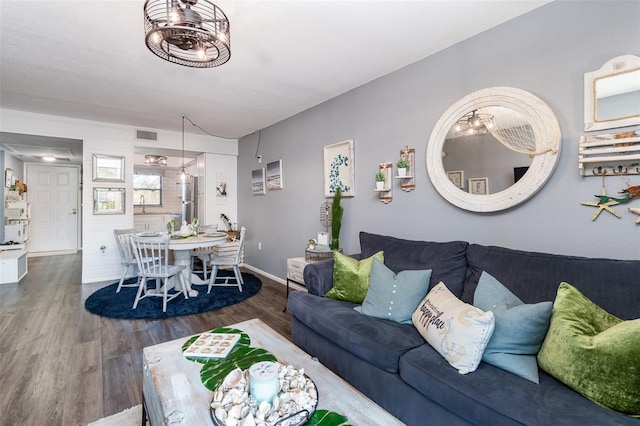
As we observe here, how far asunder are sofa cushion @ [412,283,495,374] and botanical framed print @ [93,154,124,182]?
510cm

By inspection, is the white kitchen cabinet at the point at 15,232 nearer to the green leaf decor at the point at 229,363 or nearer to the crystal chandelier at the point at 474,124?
the green leaf decor at the point at 229,363

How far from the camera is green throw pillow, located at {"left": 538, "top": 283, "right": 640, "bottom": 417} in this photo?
103 centimetres

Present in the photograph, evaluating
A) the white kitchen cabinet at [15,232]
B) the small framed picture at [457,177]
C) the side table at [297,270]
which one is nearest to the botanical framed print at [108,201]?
the white kitchen cabinet at [15,232]

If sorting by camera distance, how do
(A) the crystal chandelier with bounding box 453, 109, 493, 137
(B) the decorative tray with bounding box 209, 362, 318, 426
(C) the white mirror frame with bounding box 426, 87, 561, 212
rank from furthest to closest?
(A) the crystal chandelier with bounding box 453, 109, 493, 137 < (C) the white mirror frame with bounding box 426, 87, 561, 212 < (B) the decorative tray with bounding box 209, 362, 318, 426

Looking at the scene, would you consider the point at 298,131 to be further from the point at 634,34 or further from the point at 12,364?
the point at 12,364

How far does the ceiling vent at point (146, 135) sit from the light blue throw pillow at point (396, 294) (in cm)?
A: 467

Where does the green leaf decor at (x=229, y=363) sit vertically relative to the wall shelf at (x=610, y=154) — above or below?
below

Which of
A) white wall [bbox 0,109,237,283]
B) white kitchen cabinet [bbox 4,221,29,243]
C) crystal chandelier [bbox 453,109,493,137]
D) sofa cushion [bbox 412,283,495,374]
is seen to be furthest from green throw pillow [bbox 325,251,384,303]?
white kitchen cabinet [bbox 4,221,29,243]

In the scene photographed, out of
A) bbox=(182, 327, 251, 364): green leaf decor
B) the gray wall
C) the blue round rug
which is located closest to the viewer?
bbox=(182, 327, 251, 364): green leaf decor

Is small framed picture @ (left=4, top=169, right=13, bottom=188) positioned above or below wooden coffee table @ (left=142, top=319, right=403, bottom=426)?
above

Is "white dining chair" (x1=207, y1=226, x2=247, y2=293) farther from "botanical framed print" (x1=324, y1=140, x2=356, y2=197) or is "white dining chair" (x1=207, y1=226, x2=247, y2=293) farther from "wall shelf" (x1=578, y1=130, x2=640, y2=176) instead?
"wall shelf" (x1=578, y1=130, x2=640, y2=176)

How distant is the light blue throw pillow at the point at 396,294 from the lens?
1913 mm

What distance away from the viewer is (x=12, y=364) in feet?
7.21

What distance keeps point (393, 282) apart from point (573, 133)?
145 cm
